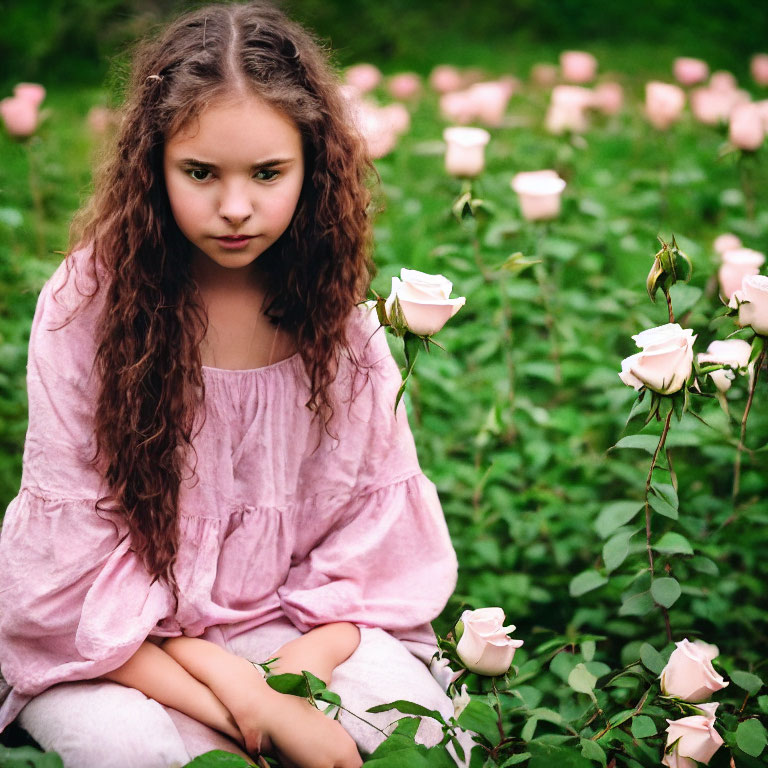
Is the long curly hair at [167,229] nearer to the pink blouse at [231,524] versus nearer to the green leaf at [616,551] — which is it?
the pink blouse at [231,524]

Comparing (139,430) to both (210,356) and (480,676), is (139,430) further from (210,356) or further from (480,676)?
(480,676)

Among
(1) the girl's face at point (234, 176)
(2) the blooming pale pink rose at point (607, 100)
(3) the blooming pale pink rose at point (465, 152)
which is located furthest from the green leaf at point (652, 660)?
(2) the blooming pale pink rose at point (607, 100)

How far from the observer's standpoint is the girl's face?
1.27m

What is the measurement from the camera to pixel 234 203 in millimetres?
1282

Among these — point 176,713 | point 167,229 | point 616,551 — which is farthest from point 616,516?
point 167,229

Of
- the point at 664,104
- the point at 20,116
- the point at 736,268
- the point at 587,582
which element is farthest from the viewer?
the point at 664,104

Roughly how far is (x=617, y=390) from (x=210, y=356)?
107 cm

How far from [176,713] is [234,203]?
0.73 metres

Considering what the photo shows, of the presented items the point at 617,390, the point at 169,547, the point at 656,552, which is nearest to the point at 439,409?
the point at 617,390

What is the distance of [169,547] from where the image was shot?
4.63ft

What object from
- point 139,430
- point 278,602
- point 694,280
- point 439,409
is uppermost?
point 694,280

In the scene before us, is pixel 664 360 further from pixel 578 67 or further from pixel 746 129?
pixel 578 67

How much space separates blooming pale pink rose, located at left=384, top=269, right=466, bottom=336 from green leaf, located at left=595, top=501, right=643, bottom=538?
527 millimetres

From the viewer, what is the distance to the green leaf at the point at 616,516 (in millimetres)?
1550
